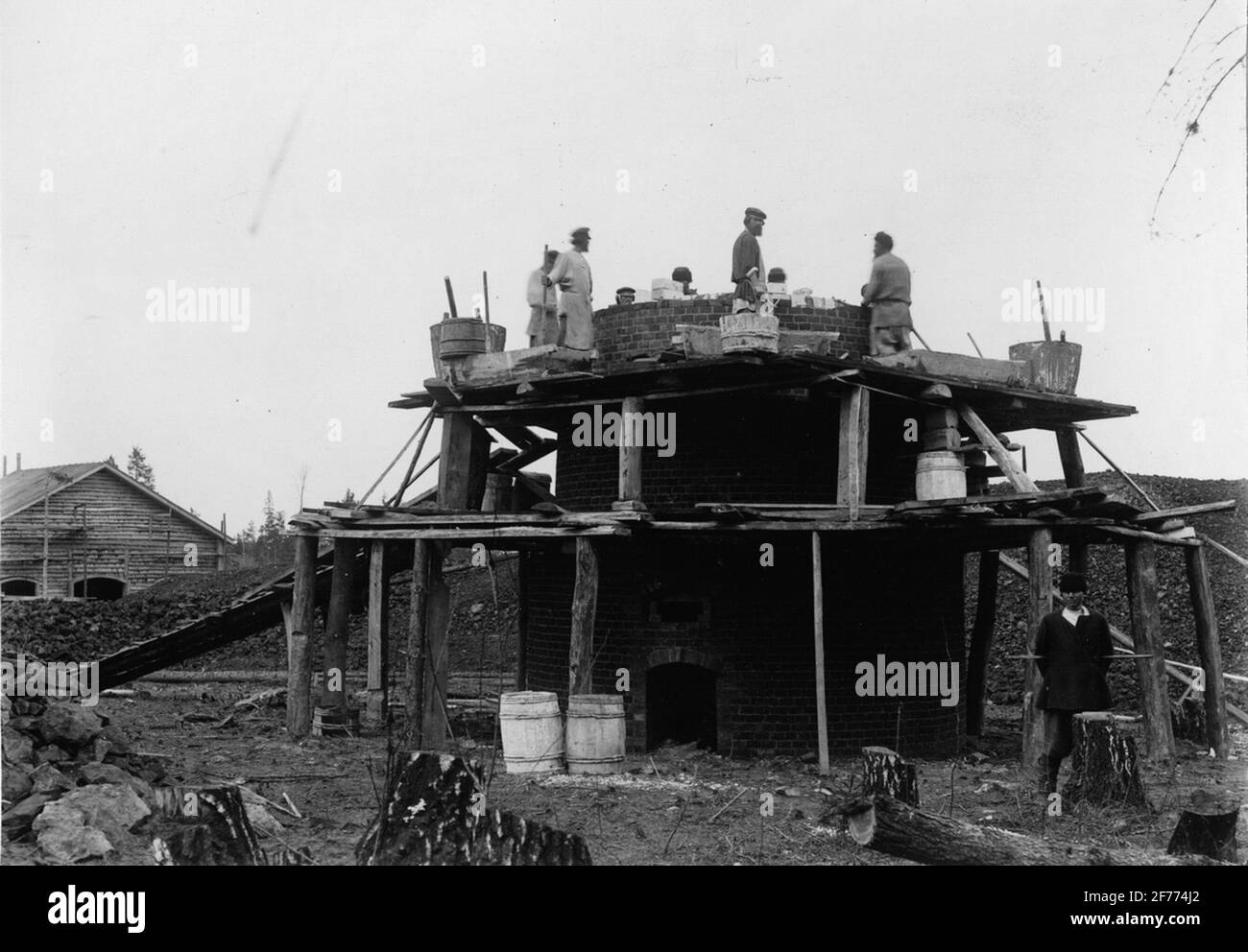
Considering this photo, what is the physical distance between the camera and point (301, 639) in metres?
17.3

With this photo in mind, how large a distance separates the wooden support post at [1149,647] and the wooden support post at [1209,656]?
88 centimetres

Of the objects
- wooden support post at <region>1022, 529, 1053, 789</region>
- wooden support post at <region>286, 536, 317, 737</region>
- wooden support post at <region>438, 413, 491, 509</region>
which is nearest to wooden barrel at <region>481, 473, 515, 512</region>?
wooden support post at <region>438, 413, 491, 509</region>

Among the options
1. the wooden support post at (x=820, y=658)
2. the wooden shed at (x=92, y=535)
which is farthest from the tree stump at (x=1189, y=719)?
the wooden shed at (x=92, y=535)

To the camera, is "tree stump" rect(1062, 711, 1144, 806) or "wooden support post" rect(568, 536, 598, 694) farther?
"wooden support post" rect(568, 536, 598, 694)

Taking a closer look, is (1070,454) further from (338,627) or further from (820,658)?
(338,627)

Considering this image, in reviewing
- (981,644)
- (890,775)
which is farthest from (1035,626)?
(981,644)

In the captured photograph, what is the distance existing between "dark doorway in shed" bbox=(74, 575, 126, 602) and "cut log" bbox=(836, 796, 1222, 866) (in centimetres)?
3744

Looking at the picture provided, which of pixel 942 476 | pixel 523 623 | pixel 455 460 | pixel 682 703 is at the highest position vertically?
pixel 455 460

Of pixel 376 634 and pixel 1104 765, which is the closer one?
pixel 1104 765

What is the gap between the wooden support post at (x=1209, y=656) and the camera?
16.1m

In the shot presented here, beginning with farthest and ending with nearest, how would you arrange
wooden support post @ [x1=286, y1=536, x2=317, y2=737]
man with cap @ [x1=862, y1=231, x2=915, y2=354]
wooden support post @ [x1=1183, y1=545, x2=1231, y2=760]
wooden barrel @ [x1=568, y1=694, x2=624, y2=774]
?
wooden support post @ [x1=286, y1=536, x2=317, y2=737] → wooden support post @ [x1=1183, y1=545, x2=1231, y2=760] → man with cap @ [x1=862, y1=231, x2=915, y2=354] → wooden barrel @ [x1=568, y1=694, x2=624, y2=774]

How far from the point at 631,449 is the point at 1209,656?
7.65 metres

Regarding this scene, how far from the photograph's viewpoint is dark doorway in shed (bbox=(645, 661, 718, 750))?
1659 centimetres

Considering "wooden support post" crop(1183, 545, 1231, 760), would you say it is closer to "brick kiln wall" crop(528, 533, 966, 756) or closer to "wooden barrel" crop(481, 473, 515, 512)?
"brick kiln wall" crop(528, 533, 966, 756)
